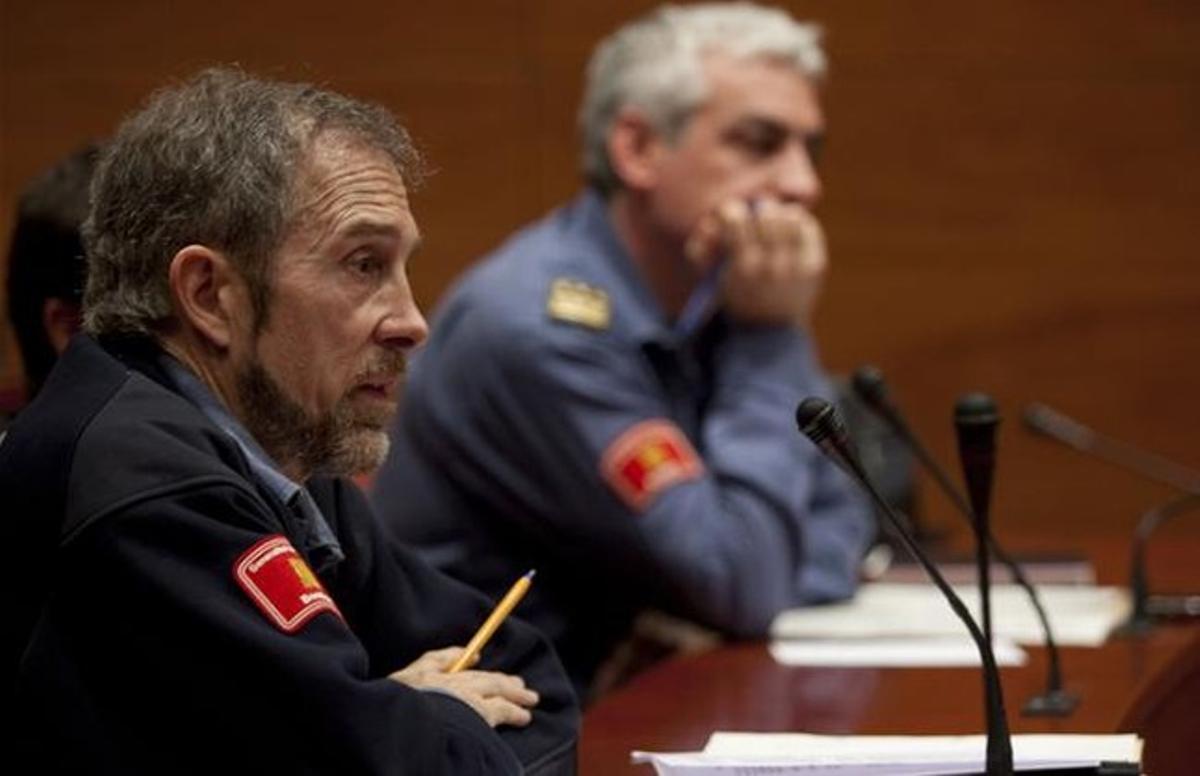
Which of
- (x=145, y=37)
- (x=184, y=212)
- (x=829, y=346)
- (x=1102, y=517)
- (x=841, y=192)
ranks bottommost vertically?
(x=1102, y=517)

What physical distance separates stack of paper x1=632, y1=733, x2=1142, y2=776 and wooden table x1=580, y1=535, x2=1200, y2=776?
5.1 inches

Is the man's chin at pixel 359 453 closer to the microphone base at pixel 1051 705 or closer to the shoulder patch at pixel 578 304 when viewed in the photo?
the microphone base at pixel 1051 705

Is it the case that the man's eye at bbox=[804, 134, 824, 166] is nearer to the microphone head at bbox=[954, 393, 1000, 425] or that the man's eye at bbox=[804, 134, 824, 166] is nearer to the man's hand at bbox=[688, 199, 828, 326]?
the man's hand at bbox=[688, 199, 828, 326]

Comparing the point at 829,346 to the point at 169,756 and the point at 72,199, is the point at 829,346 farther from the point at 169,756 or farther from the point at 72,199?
the point at 169,756

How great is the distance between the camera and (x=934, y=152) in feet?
17.3

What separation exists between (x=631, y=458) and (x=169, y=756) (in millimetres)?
1528

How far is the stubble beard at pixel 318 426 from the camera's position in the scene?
1.88 metres

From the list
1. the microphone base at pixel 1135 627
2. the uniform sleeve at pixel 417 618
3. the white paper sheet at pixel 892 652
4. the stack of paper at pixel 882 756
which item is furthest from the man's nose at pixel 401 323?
the microphone base at pixel 1135 627

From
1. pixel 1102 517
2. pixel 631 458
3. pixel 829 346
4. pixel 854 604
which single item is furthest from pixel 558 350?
pixel 1102 517

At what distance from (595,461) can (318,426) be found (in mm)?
1230

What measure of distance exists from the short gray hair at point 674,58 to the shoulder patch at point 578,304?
Result: 0.33 metres

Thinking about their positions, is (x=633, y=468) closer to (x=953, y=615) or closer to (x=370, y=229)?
(x=953, y=615)

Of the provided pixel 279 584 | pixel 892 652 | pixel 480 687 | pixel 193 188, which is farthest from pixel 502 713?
pixel 892 652

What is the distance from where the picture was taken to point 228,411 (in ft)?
6.12
